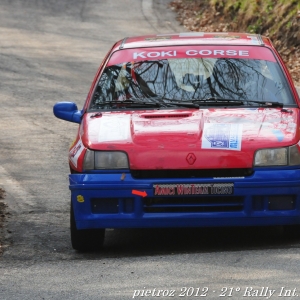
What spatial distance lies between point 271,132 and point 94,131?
1366 mm

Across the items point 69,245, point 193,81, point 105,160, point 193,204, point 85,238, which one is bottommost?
point 69,245

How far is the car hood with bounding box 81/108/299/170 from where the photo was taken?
22.1 feet

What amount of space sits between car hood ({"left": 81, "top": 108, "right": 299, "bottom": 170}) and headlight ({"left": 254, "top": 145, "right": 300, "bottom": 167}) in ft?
0.15

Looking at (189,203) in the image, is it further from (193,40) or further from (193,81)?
(193,40)

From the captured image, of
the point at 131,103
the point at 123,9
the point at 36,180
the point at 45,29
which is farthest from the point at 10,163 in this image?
the point at 123,9

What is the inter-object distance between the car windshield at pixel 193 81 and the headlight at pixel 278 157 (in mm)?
979

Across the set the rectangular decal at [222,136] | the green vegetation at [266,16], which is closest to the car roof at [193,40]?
the rectangular decal at [222,136]

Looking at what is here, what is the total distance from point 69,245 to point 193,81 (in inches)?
68.3

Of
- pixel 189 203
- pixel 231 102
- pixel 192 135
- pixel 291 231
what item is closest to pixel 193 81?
pixel 231 102

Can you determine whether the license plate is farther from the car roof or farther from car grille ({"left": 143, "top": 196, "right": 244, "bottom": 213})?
the car roof

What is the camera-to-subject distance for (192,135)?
6.93 m

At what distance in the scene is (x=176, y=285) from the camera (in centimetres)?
576

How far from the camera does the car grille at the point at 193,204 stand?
22.3 feet

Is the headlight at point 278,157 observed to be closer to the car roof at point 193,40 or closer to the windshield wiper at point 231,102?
the windshield wiper at point 231,102
